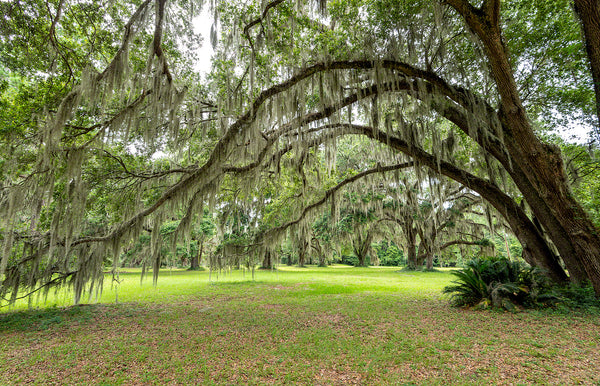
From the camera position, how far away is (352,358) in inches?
121

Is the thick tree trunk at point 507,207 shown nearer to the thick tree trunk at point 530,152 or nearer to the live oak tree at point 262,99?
the live oak tree at point 262,99

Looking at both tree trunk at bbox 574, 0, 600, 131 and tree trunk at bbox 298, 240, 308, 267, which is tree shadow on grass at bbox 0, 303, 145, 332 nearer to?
tree trunk at bbox 298, 240, 308, 267

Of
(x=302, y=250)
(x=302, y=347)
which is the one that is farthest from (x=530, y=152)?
(x=302, y=250)

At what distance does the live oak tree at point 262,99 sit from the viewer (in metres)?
4.45

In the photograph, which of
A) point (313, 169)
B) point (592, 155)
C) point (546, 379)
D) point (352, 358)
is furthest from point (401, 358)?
point (592, 155)

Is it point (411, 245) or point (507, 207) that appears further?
point (411, 245)

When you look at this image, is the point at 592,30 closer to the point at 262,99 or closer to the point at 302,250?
the point at 262,99

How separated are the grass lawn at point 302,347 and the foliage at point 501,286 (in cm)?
50

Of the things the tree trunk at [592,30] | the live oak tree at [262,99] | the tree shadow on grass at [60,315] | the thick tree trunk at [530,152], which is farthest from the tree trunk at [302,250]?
the tree trunk at [592,30]

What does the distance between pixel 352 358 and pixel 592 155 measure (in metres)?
8.04

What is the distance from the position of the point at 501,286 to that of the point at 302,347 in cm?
457

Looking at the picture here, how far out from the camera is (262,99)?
469 centimetres

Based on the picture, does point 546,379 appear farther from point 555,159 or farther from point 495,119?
point 495,119

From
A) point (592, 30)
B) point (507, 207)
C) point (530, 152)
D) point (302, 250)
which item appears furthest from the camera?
point (302, 250)
